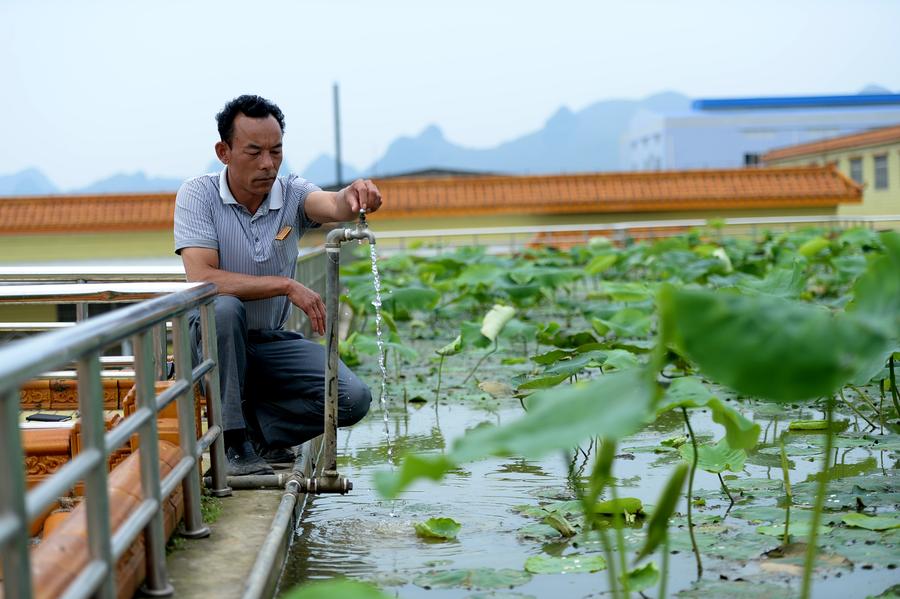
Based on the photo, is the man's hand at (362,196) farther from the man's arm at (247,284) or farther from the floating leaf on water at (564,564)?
the floating leaf on water at (564,564)

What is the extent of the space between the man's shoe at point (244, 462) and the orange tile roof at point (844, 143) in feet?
60.2

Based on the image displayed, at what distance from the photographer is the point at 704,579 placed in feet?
7.45

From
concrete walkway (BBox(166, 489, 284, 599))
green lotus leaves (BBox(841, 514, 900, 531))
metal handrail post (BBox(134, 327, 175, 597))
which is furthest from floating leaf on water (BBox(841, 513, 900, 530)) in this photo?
metal handrail post (BBox(134, 327, 175, 597))

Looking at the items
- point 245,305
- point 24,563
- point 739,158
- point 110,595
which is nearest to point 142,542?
point 110,595

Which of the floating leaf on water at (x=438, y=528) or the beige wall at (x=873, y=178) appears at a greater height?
the beige wall at (x=873, y=178)

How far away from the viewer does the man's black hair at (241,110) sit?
277cm

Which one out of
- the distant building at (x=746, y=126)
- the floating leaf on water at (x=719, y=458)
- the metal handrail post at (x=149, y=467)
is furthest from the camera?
the distant building at (x=746, y=126)

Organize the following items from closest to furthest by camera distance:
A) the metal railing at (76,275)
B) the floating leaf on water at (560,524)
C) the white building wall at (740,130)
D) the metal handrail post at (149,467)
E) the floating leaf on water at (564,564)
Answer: the metal handrail post at (149,467)
the floating leaf on water at (564,564)
the floating leaf on water at (560,524)
the metal railing at (76,275)
the white building wall at (740,130)

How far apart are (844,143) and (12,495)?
70.7 feet

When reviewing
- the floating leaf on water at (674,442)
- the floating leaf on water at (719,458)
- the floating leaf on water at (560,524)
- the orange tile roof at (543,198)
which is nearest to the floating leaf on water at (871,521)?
the floating leaf on water at (719,458)

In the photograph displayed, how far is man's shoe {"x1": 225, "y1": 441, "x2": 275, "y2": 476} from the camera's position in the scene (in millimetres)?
2801

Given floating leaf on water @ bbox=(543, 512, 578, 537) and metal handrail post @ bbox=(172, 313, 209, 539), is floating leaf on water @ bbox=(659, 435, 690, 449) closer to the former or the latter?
floating leaf on water @ bbox=(543, 512, 578, 537)

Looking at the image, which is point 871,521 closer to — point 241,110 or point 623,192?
point 241,110

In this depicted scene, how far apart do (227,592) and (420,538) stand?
0.73m
